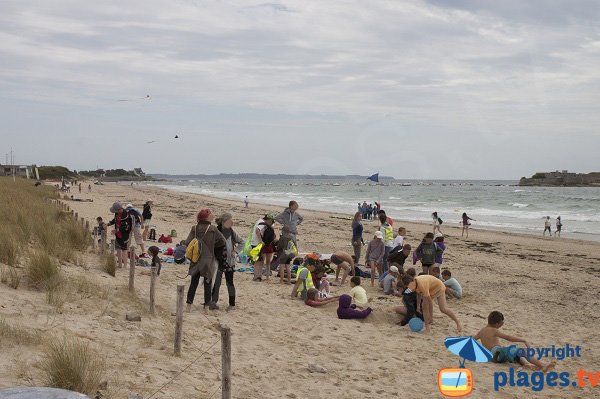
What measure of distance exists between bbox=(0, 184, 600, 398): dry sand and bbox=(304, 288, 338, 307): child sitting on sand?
125 mm

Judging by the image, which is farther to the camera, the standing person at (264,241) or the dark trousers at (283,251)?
the dark trousers at (283,251)

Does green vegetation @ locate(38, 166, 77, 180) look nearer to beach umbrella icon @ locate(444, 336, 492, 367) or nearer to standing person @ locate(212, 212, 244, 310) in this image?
standing person @ locate(212, 212, 244, 310)

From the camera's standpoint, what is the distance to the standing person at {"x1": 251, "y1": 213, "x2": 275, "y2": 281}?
11234mm

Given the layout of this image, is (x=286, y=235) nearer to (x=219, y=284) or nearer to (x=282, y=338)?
(x=219, y=284)

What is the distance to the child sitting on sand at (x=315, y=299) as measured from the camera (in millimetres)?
9680

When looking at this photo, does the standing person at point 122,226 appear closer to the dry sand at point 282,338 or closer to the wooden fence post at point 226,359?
the dry sand at point 282,338

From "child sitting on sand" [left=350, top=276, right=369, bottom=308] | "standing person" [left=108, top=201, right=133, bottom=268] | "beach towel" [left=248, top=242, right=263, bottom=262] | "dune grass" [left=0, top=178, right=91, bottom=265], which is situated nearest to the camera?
"dune grass" [left=0, top=178, right=91, bottom=265]

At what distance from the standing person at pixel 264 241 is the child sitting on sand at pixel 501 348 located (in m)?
4.88

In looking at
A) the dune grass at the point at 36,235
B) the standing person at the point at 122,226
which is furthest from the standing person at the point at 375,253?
the dune grass at the point at 36,235

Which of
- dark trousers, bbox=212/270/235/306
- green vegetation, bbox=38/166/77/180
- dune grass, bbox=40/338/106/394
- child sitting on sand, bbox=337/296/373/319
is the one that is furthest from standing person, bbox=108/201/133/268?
green vegetation, bbox=38/166/77/180

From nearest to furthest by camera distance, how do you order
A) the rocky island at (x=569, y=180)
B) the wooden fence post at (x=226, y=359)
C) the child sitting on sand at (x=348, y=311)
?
the wooden fence post at (x=226, y=359), the child sitting on sand at (x=348, y=311), the rocky island at (x=569, y=180)

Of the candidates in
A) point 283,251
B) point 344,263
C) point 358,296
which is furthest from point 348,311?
point 344,263

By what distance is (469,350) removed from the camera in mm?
7137

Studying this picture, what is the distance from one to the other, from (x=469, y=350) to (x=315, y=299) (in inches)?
130
